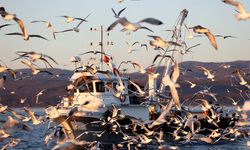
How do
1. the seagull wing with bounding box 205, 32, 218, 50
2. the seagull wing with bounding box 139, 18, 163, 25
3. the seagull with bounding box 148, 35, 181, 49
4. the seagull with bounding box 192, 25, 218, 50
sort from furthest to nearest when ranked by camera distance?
the seagull with bounding box 192, 25, 218, 50
the seagull wing with bounding box 205, 32, 218, 50
the seagull with bounding box 148, 35, 181, 49
the seagull wing with bounding box 139, 18, 163, 25

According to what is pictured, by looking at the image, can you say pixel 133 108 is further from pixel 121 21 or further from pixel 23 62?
pixel 121 21

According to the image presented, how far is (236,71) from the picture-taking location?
56.1ft

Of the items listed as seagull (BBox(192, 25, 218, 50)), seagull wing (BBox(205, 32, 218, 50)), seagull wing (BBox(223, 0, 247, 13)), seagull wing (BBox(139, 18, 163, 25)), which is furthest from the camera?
→ seagull (BBox(192, 25, 218, 50))

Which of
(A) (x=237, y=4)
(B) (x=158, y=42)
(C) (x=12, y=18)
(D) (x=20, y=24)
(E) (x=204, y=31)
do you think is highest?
(A) (x=237, y=4)

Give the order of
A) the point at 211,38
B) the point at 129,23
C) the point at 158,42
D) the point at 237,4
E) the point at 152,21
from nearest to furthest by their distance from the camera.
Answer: the point at 152,21
the point at 129,23
the point at 237,4
the point at 158,42
the point at 211,38

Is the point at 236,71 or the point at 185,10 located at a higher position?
the point at 185,10

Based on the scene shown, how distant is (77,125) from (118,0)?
32.5 metres

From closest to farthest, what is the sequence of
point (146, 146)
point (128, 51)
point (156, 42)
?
point (156, 42)
point (128, 51)
point (146, 146)

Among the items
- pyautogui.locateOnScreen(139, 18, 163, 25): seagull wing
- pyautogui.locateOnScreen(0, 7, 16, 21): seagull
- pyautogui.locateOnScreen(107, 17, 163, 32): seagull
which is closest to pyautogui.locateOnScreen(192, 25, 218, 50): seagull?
pyautogui.locateOnScreen(107, 17, 163, 32): seagull

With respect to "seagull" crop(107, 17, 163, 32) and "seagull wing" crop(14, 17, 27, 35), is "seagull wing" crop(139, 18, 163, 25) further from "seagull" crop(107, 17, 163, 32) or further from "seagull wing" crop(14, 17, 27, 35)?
"seagull wing" crop(14, 17, 27, 35)

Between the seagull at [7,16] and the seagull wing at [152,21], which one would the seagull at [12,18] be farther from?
the seagull wing at [152,21]

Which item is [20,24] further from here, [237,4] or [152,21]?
[237,4]

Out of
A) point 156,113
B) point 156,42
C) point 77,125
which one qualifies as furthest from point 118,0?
point 156,113

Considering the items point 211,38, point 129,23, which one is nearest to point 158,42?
point 211,38
